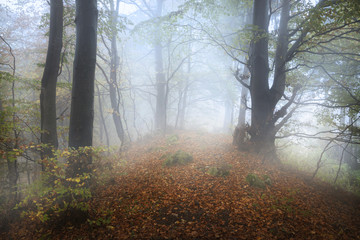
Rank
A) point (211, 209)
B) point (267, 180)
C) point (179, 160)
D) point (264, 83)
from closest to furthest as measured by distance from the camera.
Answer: point (211, 209) → point (267, 180) → point (179, 160) → point (264, 83)

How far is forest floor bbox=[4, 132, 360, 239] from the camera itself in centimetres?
360

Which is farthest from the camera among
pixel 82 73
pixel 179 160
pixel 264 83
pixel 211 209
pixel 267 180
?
pixel 264 83

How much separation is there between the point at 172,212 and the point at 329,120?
8.84 metres

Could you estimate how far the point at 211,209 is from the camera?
4.12 m

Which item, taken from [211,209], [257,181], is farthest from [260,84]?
[211,209]

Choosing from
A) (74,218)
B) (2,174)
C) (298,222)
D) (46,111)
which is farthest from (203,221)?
(2,174)

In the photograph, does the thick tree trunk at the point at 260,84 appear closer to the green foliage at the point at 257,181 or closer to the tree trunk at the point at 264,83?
the tree trunk at the point at 264,83

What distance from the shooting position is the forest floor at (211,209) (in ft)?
11.8

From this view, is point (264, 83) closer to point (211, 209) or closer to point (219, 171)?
point (219, 171)

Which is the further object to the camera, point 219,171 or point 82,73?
point 219,171

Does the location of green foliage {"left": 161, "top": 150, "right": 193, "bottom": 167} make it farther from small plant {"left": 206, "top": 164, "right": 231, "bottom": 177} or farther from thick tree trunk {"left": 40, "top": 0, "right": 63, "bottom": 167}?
thick tree trunk {"left": 40, "top": 0, "right": 63, "bottom": 167}

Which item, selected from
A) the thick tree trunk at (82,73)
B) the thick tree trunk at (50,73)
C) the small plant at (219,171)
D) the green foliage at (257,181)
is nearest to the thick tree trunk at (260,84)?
the green foliage at (257,181)

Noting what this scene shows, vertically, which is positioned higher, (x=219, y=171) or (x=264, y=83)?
(x=264, y=83)

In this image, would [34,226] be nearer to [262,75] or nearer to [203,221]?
[203,221]
